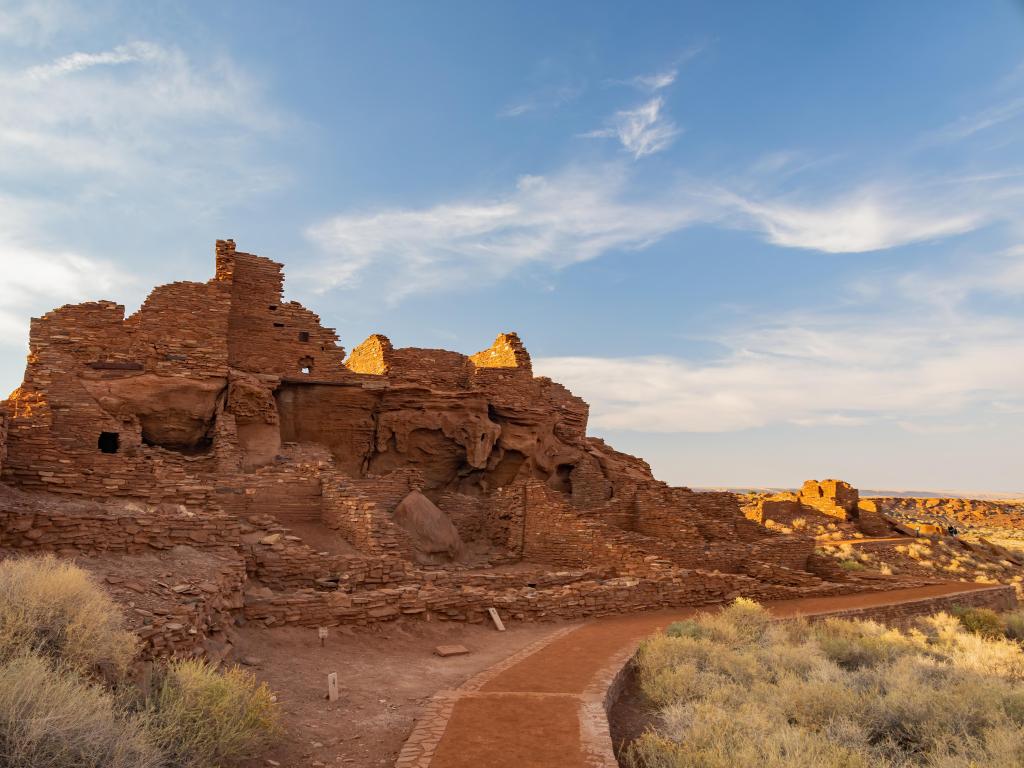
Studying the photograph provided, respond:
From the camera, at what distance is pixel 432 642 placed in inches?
398

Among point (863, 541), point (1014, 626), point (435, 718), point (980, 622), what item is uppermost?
point (863, 541)

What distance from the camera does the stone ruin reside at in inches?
369

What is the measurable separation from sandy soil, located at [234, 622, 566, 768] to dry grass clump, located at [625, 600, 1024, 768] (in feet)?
7.68

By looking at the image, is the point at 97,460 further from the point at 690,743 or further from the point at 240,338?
the point at 690,743

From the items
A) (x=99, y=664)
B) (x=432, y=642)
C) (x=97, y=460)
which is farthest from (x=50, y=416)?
(x=99, y=664)

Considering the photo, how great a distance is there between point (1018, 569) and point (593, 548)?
19.9m

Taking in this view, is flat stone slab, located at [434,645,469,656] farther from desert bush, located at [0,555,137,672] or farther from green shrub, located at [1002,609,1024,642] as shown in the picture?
green shrub, located at [1002,609,1024,642]

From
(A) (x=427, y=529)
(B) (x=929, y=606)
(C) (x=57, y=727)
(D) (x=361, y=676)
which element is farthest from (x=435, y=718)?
(B) (x=929, y=606)

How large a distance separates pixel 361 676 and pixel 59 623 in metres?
3.91

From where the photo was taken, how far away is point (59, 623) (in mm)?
5066

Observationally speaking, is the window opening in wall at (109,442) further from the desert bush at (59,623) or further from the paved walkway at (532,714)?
the paved walkway at (532,714)

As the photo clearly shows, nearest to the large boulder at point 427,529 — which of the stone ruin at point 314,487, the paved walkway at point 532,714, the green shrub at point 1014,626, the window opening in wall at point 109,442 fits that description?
the stone ruin at point 314,487

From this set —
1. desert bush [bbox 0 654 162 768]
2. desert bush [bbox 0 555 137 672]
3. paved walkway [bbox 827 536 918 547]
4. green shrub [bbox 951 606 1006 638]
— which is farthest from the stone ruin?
paved walkway [bbox 827 536 918 547]

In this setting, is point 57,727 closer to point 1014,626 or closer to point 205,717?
point 205,717
